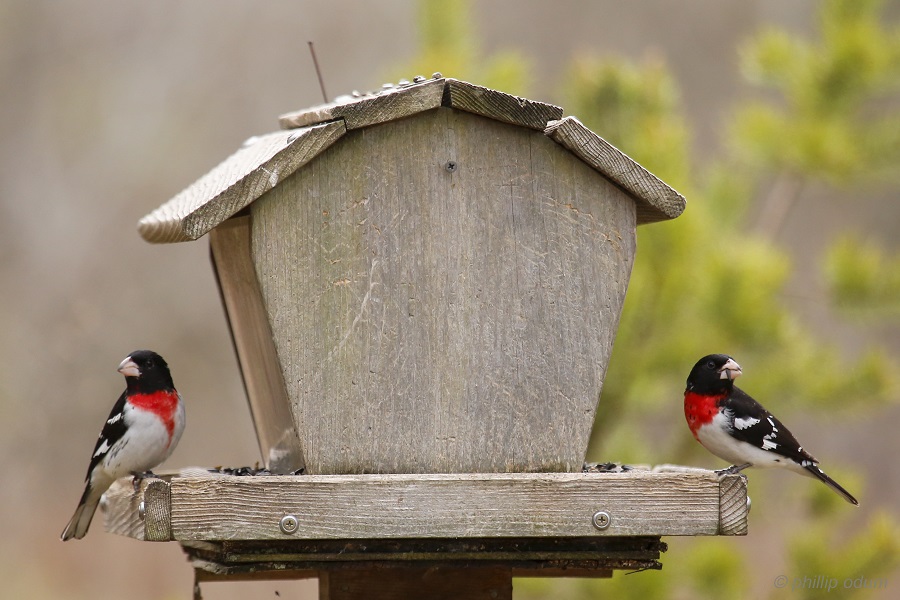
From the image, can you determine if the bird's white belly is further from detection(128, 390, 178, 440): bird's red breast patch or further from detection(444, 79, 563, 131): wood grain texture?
detection(128, 390, 178, 440): bird's red breast patch

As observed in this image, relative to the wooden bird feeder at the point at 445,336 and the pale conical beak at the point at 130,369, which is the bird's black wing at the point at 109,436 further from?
the wooden bird feeder at the point at 445,336

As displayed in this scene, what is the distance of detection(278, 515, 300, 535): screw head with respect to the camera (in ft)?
10.2

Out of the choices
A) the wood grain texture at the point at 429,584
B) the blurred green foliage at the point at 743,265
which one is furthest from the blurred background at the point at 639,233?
the wood grain texture at the point at 429,584

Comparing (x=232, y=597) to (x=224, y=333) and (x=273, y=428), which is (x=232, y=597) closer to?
(x=224, y=333)

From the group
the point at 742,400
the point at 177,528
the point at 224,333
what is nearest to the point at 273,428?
the point at 177,528

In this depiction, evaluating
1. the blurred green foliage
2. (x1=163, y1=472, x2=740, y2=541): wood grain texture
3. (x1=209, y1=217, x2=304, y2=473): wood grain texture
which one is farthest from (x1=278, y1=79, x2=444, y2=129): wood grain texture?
the blurred green foliage

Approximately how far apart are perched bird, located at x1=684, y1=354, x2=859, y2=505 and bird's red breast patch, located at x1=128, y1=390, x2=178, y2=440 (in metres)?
2.01

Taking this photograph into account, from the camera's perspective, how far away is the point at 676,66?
11.3m

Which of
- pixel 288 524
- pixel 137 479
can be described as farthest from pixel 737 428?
pixel 137 479

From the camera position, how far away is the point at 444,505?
10.5 ft

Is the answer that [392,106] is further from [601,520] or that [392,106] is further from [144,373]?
[144,373]

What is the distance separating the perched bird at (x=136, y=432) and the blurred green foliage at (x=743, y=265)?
2.44m

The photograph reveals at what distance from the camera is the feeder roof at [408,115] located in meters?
3.23

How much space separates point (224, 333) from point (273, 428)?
6618 mm
